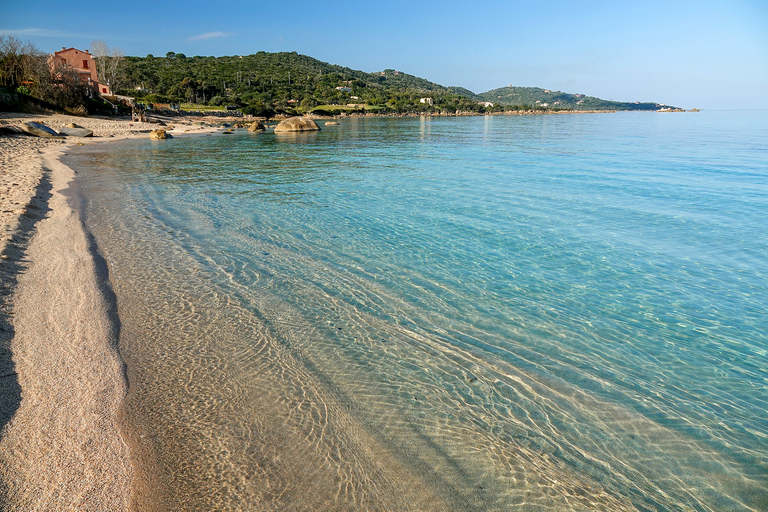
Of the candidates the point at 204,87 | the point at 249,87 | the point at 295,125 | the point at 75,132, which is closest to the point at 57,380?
the point at 75,132

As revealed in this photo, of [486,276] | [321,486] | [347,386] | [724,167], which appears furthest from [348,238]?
[724,167]

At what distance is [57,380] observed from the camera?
438 cm

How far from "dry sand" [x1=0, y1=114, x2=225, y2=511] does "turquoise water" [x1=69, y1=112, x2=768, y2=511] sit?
0.86ft

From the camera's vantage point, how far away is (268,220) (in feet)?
38.1

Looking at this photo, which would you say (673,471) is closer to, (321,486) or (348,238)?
(321,486)

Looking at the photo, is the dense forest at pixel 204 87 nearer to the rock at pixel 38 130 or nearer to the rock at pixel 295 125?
the rock at pixel 38 130

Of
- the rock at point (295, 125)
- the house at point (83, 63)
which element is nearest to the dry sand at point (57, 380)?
the rock at point (295, 125)

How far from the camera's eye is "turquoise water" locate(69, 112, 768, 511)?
11.3 feet

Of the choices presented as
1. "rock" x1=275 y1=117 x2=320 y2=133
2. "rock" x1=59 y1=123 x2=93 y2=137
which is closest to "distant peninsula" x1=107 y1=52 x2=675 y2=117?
"rock" x1=275 y1=117 x2=320 y2=133

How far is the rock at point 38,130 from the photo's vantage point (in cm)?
3139

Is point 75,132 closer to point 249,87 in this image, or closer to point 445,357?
point 445,357

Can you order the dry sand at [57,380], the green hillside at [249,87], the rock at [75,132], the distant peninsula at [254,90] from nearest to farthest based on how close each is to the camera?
1. the dry sand at [57,380]
2. the rock at [75,132]
3. the distant peninsula at [254,90]
4. the green hillside at [249,87]

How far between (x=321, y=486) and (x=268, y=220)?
30.1 feet

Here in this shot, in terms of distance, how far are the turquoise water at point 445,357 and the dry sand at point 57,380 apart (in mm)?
261
